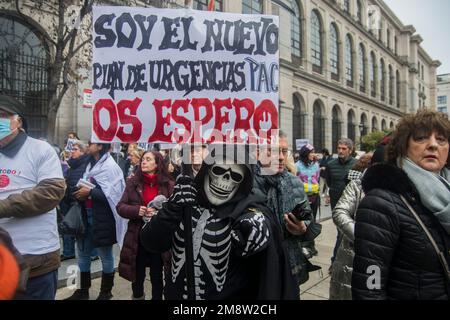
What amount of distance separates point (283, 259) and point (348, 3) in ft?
116

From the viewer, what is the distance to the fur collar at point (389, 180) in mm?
1725

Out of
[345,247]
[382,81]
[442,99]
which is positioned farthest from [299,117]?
[442,99]

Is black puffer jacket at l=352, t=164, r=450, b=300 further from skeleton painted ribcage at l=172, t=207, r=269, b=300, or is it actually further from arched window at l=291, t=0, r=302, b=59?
arched window at l=291, t=0, r=302, b=59

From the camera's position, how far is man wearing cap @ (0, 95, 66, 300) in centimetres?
225

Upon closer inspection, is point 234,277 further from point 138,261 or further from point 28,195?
point 138,261

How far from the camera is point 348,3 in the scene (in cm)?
3209

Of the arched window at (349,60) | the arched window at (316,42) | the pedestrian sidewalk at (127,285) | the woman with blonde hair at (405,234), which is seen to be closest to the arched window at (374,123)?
the arched window at (349,60)

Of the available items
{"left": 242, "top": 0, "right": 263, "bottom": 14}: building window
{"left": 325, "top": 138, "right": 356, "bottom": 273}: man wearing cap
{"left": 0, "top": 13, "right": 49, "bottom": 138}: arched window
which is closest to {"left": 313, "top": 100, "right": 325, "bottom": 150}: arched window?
{"left": 242, "top": 0, "right": 263, "bottom": 14}: building window

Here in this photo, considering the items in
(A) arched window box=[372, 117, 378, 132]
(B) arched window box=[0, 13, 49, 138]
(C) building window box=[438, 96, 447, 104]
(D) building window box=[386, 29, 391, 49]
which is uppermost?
(D) building window box=[386, 29, 391, 49]

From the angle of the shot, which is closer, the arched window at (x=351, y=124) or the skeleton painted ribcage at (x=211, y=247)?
the skeleton painted ribcage at (x=211, y=247)

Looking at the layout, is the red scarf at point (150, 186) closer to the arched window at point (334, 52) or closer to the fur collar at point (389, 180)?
the fur collar at point (389, 180)

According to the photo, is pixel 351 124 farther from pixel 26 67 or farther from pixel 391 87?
pixel 26 67

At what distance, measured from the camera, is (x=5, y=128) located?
2297 millimetres

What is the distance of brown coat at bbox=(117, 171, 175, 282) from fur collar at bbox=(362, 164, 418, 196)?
2444 mm
